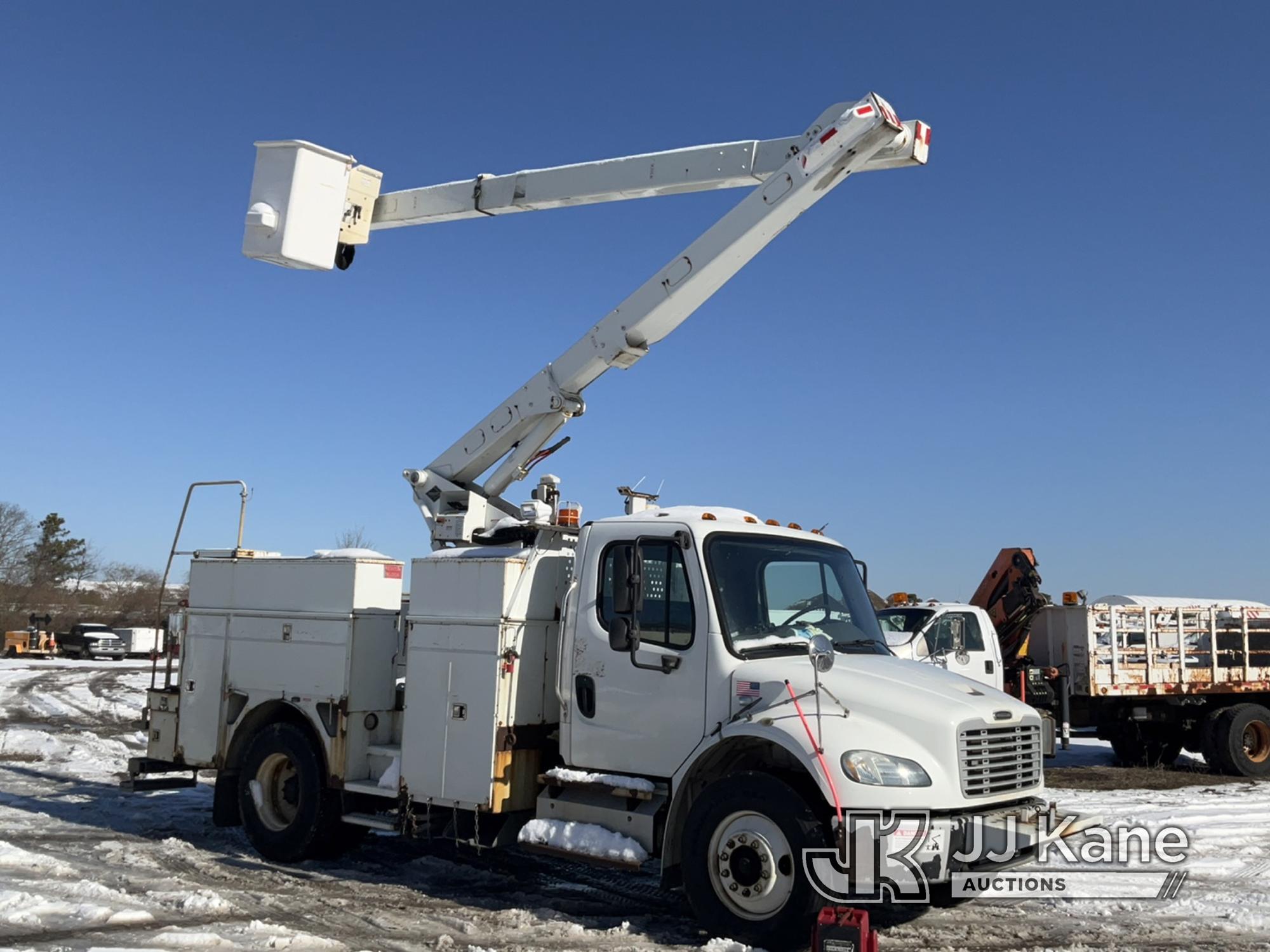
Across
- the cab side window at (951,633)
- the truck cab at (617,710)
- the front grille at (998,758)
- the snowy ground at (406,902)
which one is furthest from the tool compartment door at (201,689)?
the cab side window at (951,633)

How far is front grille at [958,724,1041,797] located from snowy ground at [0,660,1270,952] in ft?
3.31

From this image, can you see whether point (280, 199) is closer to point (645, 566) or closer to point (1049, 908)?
point (645, 566)

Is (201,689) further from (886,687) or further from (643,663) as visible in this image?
(886,687)

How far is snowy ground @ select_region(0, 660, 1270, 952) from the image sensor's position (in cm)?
622

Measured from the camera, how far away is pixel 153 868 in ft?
26.2

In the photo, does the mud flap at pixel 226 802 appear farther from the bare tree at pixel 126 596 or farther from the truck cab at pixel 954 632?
the bare tree at pixel 126 596

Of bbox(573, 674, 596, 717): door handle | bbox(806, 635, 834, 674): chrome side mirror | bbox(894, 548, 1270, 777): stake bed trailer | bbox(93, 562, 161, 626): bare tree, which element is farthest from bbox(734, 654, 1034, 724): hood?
bbox(93, 562, 161, 626): bare tree

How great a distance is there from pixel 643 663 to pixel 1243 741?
12002 millimetres

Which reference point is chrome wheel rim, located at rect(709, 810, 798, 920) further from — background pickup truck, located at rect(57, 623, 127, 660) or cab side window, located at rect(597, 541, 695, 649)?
background pickup truck, located at rect(57, 623, 127, 660)

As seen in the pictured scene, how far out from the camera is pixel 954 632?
545 inches

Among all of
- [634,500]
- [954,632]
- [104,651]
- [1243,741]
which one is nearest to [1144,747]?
[1243,741]

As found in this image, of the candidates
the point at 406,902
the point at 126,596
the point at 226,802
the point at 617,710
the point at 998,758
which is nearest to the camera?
the point at 998,758

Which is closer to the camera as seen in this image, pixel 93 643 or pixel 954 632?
pixel 954 632

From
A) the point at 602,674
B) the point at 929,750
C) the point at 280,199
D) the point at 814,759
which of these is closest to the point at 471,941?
the point at 602,674
